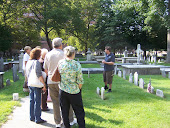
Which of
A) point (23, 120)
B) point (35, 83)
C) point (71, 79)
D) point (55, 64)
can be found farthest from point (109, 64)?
point (23, 120)

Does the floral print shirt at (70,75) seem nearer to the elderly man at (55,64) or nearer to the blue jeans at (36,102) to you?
the elderly man at (55,64)

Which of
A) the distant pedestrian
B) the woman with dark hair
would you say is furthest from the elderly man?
the distant pedestrian

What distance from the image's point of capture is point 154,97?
20.9 feet

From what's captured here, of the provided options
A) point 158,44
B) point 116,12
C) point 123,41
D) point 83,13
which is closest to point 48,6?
point 83,13

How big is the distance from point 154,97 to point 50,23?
24.9m

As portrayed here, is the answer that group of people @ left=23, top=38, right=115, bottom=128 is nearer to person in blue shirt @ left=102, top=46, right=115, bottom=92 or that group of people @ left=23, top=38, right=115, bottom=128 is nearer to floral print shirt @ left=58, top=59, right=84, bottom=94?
floral print shirt @ left=58, top=59, right=84, bottom=94

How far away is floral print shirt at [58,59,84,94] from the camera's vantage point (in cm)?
325

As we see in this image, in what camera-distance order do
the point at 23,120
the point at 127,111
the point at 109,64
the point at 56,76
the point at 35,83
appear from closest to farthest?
the point at 56,76 < the point at 35,83 < the point at 23,120 < the point at 127,111 < the point at 109,64

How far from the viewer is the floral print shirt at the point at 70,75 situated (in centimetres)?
325

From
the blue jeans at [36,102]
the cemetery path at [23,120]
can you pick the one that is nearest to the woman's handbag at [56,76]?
the blue jeans at [36,102]

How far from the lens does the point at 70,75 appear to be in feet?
10.7

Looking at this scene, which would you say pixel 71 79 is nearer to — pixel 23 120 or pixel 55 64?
pixel 55 64

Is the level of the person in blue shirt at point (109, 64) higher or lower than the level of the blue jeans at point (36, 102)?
higher

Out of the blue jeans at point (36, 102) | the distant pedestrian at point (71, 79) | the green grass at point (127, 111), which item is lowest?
the green grass at point (127, 111)
